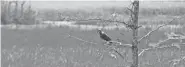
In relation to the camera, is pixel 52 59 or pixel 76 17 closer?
pixel 76 17

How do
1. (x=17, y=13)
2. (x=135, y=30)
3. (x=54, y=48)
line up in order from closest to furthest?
(x=135, y=30) < (x=54, y=48) < (x=17, y=13)

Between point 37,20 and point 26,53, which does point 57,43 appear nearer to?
point 26,53

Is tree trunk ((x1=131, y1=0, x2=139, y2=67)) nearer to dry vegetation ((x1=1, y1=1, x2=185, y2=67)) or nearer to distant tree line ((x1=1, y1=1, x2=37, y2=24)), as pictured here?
dry vegetation ((x1=1, y1=1, x2=185, y2=67))

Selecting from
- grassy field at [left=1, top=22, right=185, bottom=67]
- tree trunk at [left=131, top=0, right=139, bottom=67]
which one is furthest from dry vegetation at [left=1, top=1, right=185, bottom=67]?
tree trunk at [left=131, top=0, right=139, bottom=67]

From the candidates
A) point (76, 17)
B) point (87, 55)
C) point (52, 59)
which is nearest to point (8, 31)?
point (52, 59)

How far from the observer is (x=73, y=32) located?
117ft

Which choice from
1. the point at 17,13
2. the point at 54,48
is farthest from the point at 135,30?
the point at 17,13

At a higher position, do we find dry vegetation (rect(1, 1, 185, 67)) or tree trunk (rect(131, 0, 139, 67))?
tree trunk (rect(131, 0, 139, 67))

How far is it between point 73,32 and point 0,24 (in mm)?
9964

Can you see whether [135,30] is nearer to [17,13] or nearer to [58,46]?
[58,46]

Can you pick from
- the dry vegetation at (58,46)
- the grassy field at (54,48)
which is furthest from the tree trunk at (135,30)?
the grassy field at (54,48)

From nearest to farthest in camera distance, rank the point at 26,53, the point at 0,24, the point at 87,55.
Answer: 1. the point at 87,55
2. the point at 26,53
3. the point at 0,24

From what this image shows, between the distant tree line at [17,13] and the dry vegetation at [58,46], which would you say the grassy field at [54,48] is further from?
the distant tree line at [17,13]

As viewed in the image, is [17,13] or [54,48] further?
[17,13]
